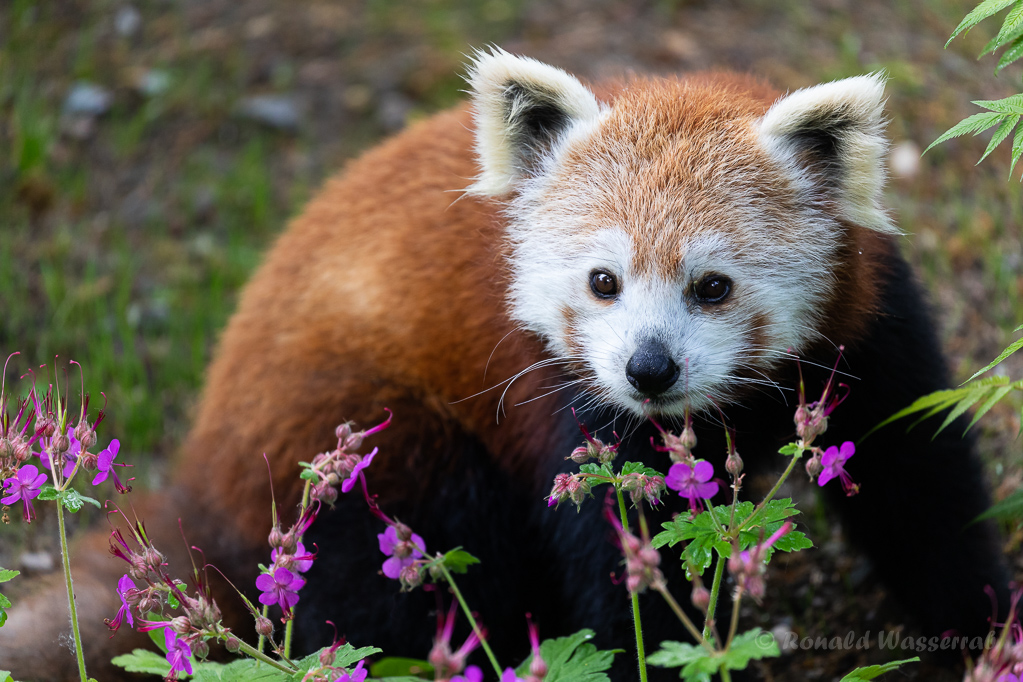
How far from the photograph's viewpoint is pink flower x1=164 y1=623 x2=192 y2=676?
199cm

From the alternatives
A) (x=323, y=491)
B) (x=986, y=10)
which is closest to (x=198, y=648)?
(x=323, y=491)

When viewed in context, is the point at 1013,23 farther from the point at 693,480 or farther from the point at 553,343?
the point at 553,343

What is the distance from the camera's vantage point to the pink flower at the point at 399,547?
2172 mm

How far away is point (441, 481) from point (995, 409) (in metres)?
2.49

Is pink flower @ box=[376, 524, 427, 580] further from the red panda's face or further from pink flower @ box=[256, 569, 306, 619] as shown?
the red panda's face

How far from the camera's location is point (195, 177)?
6.02 m

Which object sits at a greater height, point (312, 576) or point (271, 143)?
point (271, 143)

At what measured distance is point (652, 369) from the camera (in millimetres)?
2447

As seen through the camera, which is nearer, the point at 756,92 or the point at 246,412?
the point at 756,92

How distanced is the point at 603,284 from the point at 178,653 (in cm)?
143

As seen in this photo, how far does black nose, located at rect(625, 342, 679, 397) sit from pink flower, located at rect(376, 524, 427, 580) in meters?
0.71

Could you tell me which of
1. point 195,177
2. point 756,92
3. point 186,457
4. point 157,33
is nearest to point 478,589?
point 186,457

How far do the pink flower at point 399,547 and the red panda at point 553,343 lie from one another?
72 centimetres

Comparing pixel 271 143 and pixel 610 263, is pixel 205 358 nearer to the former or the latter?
pixel 271 143
